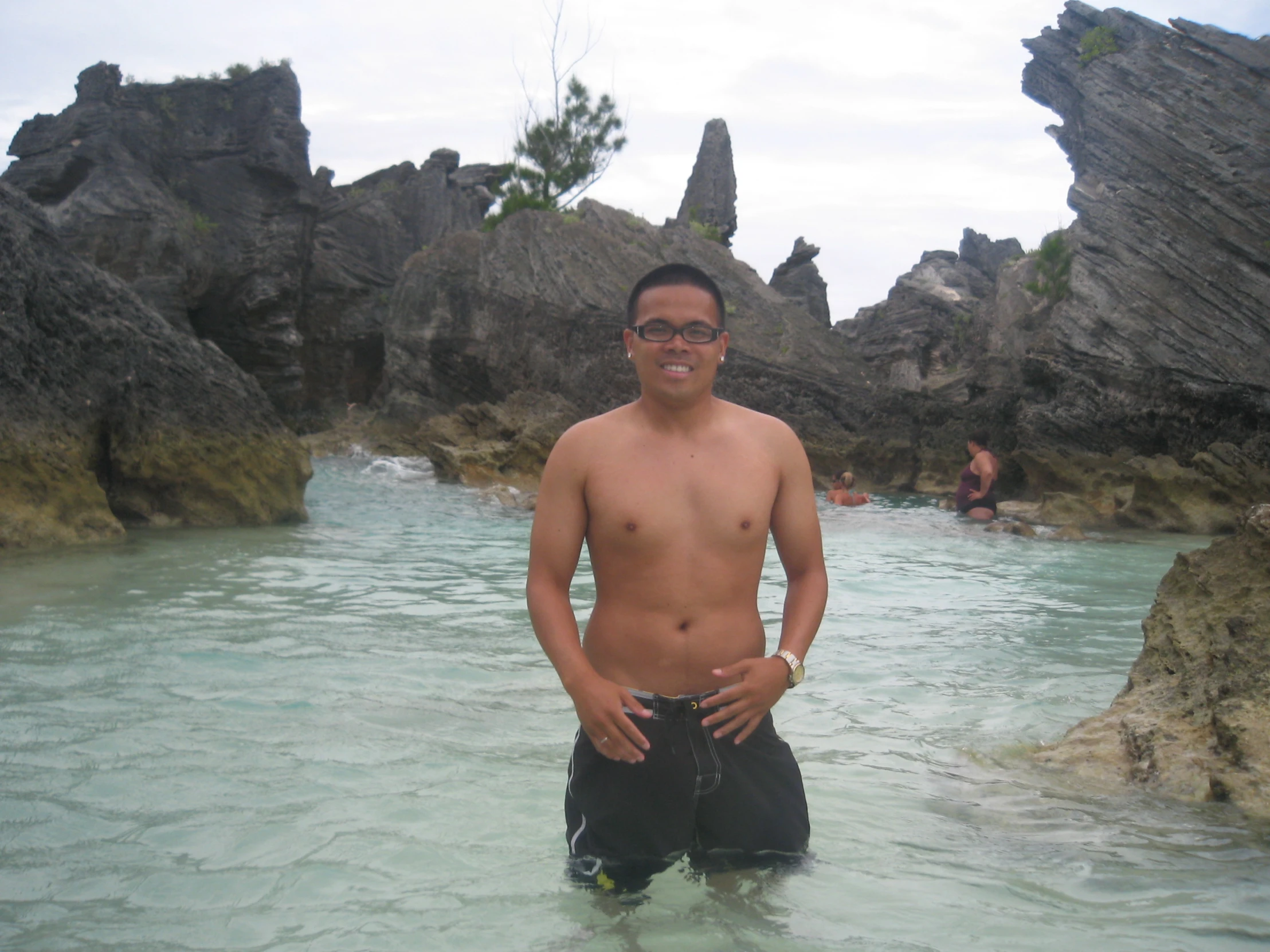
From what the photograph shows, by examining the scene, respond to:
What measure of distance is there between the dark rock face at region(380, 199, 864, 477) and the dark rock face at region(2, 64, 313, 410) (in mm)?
7218

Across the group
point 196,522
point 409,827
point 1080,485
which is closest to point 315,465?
point 196,522

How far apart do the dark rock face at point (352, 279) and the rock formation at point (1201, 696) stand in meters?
33.6

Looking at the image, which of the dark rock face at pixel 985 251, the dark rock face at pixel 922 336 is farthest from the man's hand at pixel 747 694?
the dark rock face at pixel 985 251

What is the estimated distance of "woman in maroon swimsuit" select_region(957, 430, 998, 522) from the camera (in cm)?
1475

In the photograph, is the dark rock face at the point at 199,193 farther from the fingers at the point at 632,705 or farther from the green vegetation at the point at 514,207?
the fingers at the point at 632,705

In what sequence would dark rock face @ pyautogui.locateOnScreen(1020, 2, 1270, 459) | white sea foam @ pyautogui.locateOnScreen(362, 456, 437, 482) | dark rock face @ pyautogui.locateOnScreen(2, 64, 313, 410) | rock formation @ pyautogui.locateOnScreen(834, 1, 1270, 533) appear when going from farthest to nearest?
dark rock face @ pyautogui.locateOnScreen(2, 64, 313, 410) < white sea foam @ pyautogui.locateOnScreen(362, 456, 437, 482) < dark rock face @ pyautogui.locateOnScreen(1020, 2, 1270, 459) < rock formation @ pyautogui.locateOnScreen(834, 1, 1270, 533)

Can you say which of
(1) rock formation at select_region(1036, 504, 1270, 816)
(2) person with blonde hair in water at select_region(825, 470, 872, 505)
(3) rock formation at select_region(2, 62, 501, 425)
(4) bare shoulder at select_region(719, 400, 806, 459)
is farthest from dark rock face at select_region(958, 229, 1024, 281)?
(4) bare shoulder at select_region(719, 400, 806, 459)

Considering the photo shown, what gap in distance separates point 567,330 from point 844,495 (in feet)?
35.3

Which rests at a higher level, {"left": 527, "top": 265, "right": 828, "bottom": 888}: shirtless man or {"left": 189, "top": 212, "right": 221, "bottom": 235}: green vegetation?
{"left": 189, "top": 212, "right": 221, "bottom": 235}: green vegetation

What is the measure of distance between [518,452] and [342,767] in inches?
620

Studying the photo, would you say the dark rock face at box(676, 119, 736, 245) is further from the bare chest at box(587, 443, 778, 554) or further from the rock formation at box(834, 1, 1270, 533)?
the bare chest at box(587, 443, 778, 554)

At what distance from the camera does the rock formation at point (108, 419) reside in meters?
8.98

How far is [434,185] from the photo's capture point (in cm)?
4000

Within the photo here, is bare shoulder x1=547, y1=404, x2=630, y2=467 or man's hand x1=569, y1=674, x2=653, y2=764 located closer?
man's hand x1=569, y1=674, x2=653, y2=764
